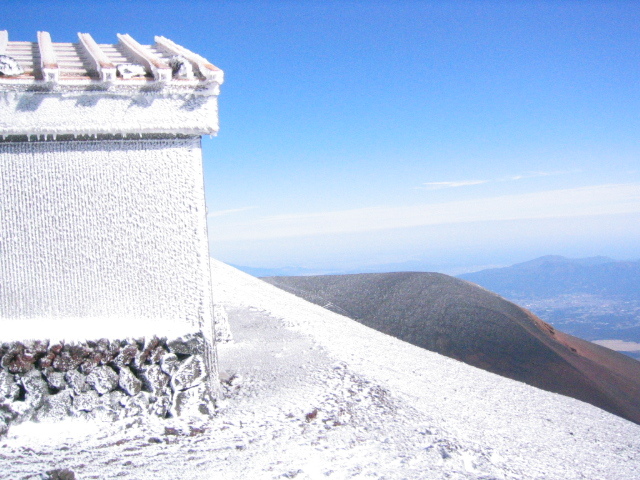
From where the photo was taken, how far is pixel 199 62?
4.66 meters

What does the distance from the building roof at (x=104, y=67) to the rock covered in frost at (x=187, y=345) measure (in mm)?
2591

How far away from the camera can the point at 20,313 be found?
4.43 m

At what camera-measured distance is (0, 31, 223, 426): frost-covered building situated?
14.0 feet

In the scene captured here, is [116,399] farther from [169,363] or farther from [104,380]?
[169,363]

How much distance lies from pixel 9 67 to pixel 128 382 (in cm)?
324

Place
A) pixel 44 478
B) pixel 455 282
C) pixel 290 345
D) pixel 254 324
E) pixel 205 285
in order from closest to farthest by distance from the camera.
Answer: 1. pixel 44 478
2. pixel 205 285
3. pixel 290 345
4. pixel 254 324
5. pixel 455 282

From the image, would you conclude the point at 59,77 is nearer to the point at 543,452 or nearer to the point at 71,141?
the point at 71,141

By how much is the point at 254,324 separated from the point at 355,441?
4.23 meters

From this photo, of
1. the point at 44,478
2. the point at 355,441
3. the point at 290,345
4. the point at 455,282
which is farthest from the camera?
the point at 455,282

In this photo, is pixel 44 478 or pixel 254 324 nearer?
pixel 44 478

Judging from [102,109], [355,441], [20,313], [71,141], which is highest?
[102,109]

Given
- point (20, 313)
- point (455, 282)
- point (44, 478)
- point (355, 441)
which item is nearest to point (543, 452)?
point (355, 441)

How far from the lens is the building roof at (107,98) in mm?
4195

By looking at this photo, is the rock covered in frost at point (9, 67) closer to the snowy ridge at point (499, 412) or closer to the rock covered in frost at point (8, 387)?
the rock covered in frost at point (8, 387)
